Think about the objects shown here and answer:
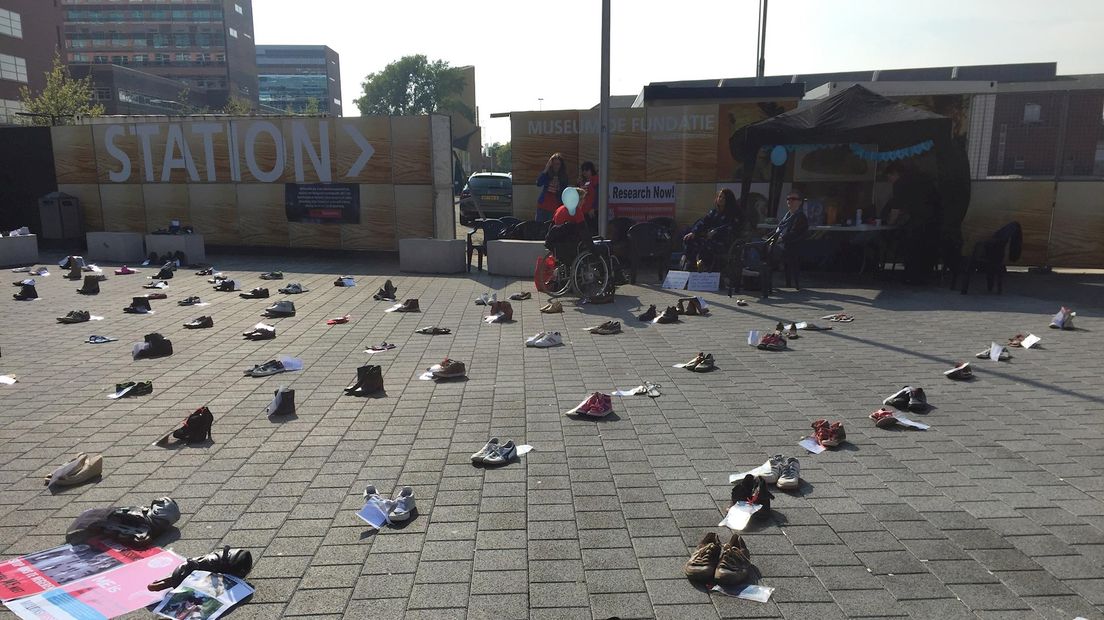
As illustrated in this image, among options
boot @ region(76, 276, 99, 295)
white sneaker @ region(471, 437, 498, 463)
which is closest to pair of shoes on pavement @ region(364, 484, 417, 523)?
white sneaker @ region(471, 437, 498, 463)

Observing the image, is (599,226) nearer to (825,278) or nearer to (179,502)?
(825,278)

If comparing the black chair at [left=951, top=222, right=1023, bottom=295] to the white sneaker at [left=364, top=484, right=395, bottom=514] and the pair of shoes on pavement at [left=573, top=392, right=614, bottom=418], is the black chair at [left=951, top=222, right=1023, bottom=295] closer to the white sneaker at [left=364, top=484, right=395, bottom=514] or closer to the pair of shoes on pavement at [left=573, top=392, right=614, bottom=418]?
the pair of shoes on pavement at [left=573, top=392, right=614, bottom=418]

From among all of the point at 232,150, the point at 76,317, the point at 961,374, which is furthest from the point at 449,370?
the point at 232,150

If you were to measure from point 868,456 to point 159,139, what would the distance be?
693 inches

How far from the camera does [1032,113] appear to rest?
17.2m

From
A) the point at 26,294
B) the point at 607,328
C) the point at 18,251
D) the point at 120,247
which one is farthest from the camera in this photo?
the point at 120,247

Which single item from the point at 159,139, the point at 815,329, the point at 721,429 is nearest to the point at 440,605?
the point at 721,429

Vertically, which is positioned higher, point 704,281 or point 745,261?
point 745,261

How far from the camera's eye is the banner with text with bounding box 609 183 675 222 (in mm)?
15539

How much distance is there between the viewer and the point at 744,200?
46.5 ft

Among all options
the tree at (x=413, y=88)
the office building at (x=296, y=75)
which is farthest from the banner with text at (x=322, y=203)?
the office building at (x=296, y=75)

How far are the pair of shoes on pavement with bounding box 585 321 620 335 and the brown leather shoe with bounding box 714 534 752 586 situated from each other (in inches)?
222

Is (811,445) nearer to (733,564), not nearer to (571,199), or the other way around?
(733,564)

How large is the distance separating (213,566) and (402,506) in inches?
39.0
